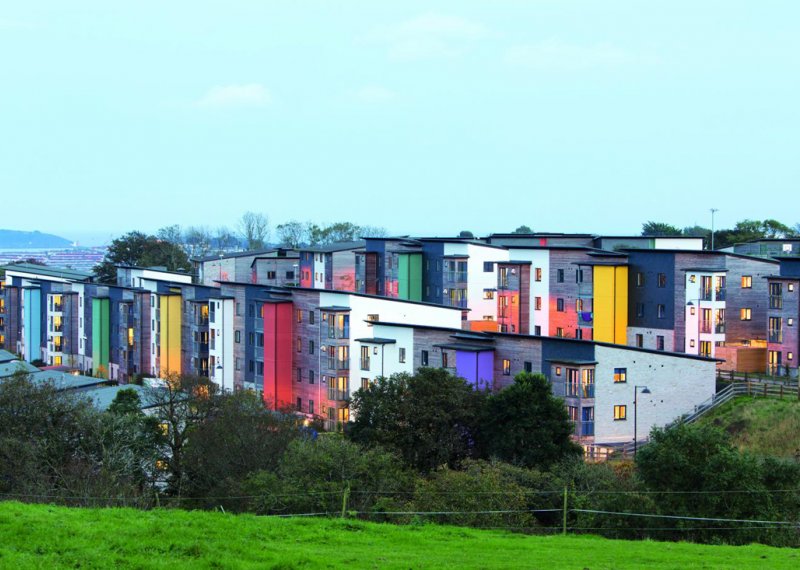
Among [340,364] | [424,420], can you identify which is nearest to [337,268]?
[340,364]

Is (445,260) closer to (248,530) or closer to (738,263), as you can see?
(738,263)

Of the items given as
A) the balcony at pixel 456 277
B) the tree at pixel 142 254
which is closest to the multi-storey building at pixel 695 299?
the balcony at pixel 456 277

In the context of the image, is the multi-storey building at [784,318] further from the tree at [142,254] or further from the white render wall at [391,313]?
the tree at [142,254]

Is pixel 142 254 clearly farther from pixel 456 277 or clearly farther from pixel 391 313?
pixel 391 313

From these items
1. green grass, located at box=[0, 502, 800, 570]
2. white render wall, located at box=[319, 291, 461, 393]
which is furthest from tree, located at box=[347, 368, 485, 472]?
green grass, located at box=[0, 502, 800, 570]

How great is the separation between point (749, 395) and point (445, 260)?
3218cm

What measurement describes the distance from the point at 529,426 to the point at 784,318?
71.3 feet

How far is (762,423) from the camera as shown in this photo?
150 ft

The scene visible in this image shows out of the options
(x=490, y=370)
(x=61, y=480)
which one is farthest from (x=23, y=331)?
(x=61, y=480)

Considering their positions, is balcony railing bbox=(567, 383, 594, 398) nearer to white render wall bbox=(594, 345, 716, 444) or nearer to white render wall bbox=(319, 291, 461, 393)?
white render wall bbox=(594, 345, 716, 444)

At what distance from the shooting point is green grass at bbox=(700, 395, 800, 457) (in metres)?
42.5

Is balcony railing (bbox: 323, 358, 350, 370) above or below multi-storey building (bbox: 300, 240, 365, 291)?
below

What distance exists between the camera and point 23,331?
344 feet

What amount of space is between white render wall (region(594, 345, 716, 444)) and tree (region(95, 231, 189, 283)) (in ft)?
284
